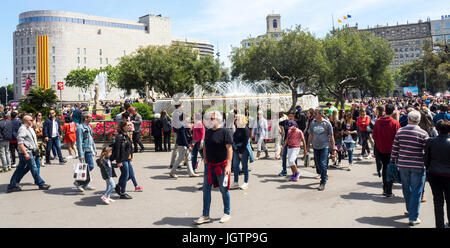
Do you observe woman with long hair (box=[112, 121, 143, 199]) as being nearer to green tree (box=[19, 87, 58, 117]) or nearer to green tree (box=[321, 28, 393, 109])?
green tree (box=[19, 87, 58, 117])

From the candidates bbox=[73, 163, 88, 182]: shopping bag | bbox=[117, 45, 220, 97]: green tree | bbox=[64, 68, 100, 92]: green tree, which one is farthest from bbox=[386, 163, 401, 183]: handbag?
bbox=[64, 68, 100, 92]: green tree

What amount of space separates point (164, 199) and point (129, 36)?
4940 inches

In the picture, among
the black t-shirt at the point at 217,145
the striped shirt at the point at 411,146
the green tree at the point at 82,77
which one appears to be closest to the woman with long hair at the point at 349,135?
the striped shirt at the point at 411,146

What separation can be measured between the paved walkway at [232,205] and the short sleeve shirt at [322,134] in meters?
1.00

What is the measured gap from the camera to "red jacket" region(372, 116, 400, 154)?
23.4ft

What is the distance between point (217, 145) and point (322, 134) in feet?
10.3

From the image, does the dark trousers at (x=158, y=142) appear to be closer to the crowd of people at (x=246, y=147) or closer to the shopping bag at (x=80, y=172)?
the crowd of people at (x=246, y=147)

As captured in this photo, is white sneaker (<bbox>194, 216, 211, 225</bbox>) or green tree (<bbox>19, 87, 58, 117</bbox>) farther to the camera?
green tree (<bbox>19, 87, 58, 117</bbox>)

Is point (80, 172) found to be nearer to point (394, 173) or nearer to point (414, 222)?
point (394, 173)

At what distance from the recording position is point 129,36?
409ft

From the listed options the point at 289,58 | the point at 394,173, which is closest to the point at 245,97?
the point at 289,58

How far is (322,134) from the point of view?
26.3 ft

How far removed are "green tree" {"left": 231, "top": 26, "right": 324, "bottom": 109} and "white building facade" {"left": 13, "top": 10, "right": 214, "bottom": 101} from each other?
301ft

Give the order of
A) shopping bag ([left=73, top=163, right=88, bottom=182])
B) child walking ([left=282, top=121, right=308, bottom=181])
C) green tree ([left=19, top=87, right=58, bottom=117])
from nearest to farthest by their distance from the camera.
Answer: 1. shopping bag ([left=73, top=163, right=88, bottom=182])
2. child walking ([left=282, top=121, right=308, bottom=181])
3. green tree ([left=19, top=87, right=58, bottom=117])
